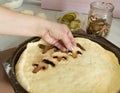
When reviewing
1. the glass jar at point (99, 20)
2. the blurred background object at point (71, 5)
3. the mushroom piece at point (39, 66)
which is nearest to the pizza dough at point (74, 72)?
the mushroom piece at point (39, 66)

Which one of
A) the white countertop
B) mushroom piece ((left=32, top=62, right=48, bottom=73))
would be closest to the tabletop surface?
the white countertop

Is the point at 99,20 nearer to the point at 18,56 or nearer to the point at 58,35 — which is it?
the point at 58,35

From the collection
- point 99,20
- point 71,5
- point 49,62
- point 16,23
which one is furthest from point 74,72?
point 71,5

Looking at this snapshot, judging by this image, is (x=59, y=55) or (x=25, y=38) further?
(x=25, y=38)

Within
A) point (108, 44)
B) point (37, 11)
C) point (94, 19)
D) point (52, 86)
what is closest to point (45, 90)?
point (52, 86)

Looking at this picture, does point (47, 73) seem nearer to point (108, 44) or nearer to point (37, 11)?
point (108, 44)

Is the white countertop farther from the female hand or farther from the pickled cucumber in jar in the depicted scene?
the female hand
